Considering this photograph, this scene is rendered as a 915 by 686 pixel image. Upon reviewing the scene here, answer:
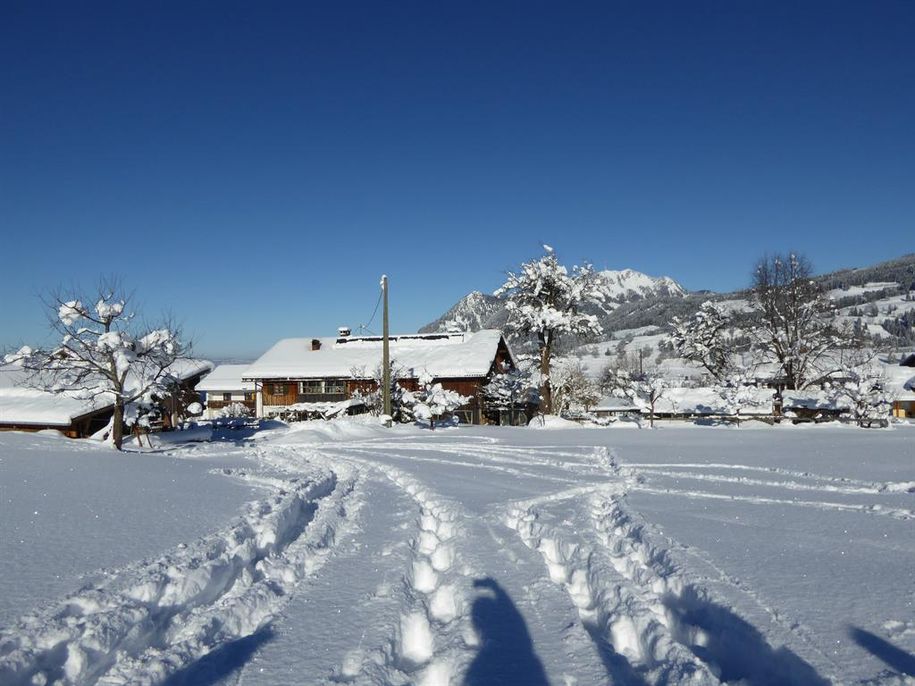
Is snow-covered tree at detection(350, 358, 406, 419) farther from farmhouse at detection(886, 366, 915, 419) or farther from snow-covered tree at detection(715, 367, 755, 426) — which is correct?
farmhouse at detection(886, 366, 915, 419)

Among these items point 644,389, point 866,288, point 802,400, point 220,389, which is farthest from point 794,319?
point 866,288

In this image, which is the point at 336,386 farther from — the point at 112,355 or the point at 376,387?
the point at 112,355

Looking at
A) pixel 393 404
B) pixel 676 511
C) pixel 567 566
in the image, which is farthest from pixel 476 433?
pixel 567 566

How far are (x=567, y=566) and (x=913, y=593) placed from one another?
9.47 feet

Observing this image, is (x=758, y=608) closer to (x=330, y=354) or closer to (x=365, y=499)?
(x=365, y=499)

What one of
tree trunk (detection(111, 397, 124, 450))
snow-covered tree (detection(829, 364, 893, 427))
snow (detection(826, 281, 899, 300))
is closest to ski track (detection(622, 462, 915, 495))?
tree trunk (detection(111, 397, 124, 450))

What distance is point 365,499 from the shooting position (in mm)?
10055

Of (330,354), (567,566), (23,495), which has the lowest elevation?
(567,566)

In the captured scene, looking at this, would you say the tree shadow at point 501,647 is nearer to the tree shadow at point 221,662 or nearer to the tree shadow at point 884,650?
the tree shadow at point 221,662

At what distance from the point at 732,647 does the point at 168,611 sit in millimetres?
4181

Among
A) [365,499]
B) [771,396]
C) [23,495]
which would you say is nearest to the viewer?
[23,495]

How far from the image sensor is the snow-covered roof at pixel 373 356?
38.0 meters

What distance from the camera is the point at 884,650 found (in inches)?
156

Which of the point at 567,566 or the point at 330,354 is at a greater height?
the point at 330,354
